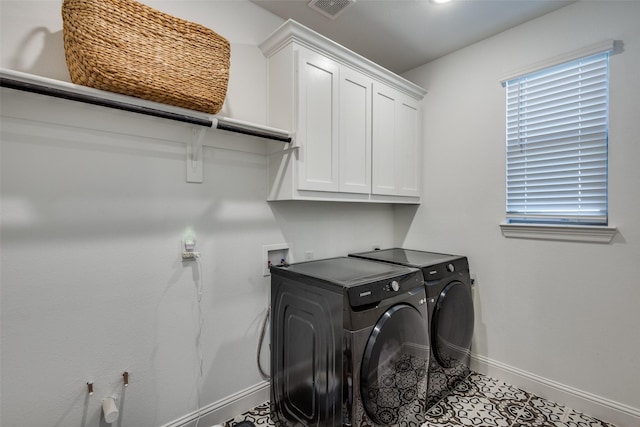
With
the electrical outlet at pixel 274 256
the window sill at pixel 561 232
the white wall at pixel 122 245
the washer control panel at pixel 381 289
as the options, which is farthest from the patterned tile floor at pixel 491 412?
the window sill at pixel 561 232

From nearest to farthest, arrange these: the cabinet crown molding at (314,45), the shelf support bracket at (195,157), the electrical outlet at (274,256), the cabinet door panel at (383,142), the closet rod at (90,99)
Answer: the closet rod at (90,99) → the shelf support bracket at (195,157) → the cabinet crown molding at (314,45) → the electrical outlet at (274,256) → the cabinet door panel at (383,142)

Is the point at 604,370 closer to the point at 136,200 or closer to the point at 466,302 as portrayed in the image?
the point at 466,302

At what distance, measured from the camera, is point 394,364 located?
4.88 feet

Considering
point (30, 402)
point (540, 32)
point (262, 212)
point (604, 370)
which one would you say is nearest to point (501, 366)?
point (604, 370)

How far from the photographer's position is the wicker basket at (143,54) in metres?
1.09

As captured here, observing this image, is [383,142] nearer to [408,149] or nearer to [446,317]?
[408,149]

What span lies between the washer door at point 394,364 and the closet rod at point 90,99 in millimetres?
1316

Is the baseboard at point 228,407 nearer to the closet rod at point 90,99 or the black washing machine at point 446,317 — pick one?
the black washing machine at point 446,317

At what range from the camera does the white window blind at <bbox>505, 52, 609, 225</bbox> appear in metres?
1.80

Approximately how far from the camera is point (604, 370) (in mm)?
1791

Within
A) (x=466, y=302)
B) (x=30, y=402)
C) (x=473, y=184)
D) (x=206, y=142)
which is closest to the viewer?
(x=30, y=402)

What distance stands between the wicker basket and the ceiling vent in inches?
30.7

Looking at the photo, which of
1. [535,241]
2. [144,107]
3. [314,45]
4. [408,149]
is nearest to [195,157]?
[144,107]

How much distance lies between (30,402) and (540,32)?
3.43 metres
